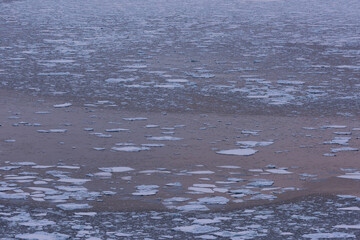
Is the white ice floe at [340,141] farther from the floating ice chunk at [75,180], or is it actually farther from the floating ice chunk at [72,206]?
the floating ice chunk at [72,206]

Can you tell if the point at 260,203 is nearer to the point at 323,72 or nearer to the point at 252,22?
the point at 323,72

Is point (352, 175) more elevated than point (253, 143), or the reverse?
point (253, 143)

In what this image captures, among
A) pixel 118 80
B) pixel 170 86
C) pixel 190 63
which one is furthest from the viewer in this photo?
pixel 190 63

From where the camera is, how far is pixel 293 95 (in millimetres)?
8172

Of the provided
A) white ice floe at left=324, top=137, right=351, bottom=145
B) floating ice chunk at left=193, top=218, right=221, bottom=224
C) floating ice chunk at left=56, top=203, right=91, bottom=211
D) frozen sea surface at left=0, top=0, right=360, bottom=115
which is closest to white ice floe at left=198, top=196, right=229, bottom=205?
floating ice chunk at left=193, top=218, right=221, bottom=224

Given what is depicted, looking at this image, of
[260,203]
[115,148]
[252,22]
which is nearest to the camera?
[260,203]

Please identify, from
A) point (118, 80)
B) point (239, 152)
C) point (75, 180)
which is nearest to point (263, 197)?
point (239, 152)

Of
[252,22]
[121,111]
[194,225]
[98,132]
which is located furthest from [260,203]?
[252,22]

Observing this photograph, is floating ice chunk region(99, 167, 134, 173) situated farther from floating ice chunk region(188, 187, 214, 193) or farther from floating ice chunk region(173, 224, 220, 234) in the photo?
floating ice chunk region(173, 224, 220, 234)

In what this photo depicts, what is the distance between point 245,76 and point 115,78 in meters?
1.80

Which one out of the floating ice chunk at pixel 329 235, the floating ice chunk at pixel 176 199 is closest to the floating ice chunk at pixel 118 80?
the floating ice chunk at pixel 176 199

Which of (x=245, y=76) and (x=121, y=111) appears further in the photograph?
(x=245, y=76)

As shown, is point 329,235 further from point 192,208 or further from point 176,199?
point 176,199

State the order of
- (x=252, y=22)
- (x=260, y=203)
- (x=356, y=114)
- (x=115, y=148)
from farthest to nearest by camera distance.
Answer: (x=252, y=22)
(x=356, y=114)
(x=115, y=148)
(x=260, y=203)
